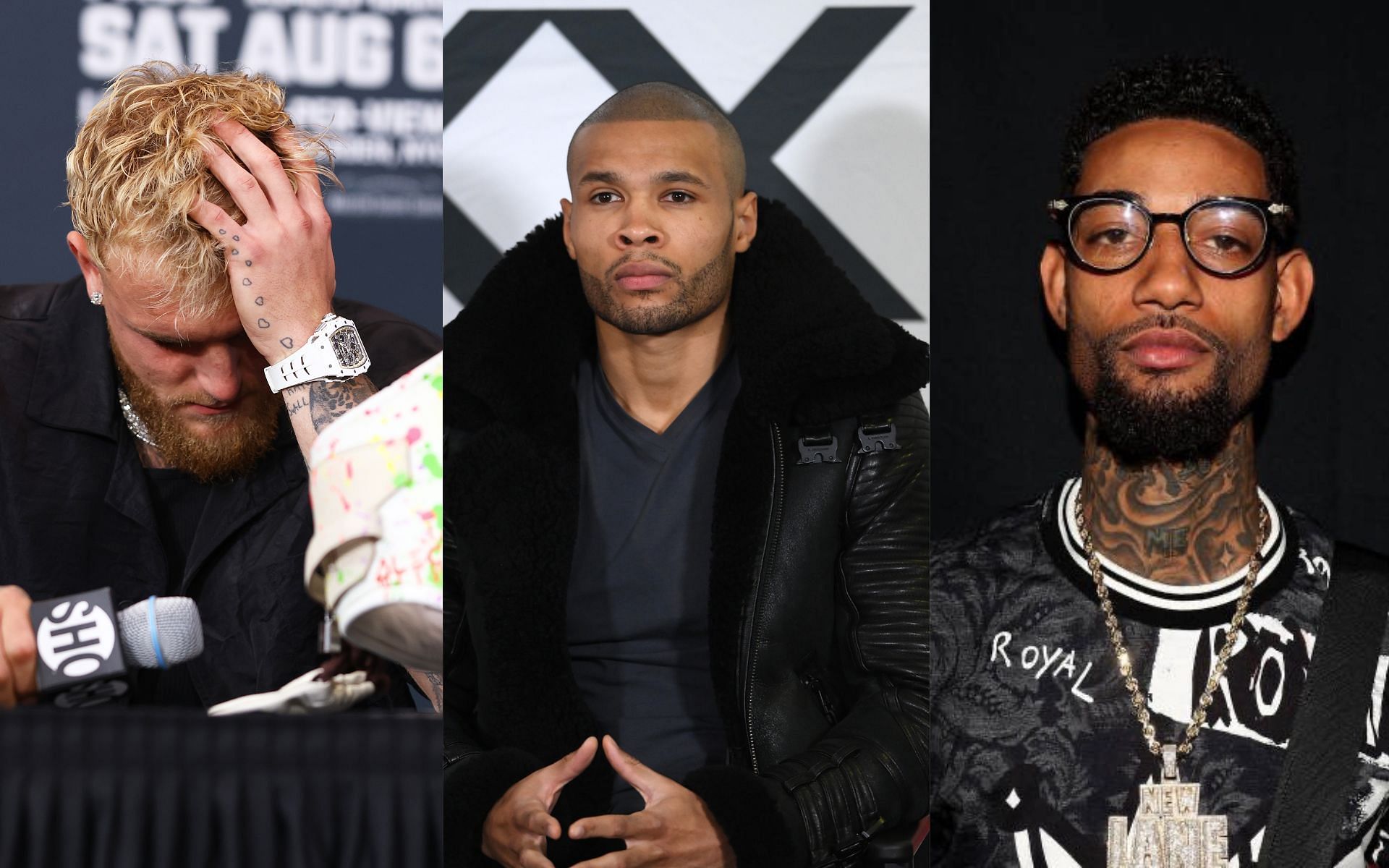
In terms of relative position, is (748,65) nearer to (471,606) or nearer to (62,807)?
(471,606)

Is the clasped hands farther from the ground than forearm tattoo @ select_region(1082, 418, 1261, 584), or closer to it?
closer to it

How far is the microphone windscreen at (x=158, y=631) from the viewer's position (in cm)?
209

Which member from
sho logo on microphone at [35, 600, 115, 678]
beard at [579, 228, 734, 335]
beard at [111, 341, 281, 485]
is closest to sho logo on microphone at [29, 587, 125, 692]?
sho logo on microphone at [35, 600, 115, 678]

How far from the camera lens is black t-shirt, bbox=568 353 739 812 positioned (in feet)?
6.55

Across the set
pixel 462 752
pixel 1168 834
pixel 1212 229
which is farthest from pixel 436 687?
pixel 1212 229

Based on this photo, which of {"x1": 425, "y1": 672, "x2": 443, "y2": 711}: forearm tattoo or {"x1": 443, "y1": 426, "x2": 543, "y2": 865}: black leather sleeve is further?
{"x1": 425, "y1": 672, "x2": 443, "y2": 711}: forearm tattoo

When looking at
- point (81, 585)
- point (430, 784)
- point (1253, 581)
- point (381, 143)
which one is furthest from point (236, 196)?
point (1253, 581)

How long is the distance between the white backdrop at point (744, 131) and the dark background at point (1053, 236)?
0.42 m

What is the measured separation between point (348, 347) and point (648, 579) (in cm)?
57

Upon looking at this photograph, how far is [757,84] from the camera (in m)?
1.98

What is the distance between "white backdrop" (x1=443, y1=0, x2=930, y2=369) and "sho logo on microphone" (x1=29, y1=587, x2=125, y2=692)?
2.23ft

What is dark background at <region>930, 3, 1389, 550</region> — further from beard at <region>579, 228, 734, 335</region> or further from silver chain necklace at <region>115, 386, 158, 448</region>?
silver chain necklace at <region>115, 386, 158, 448</region>

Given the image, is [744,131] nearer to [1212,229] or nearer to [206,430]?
[1212,229]

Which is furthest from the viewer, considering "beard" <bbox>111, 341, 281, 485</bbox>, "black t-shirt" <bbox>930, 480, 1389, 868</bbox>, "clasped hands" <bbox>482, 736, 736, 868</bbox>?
"beard" <bbox>111, 341, 281, 485</bbox>
